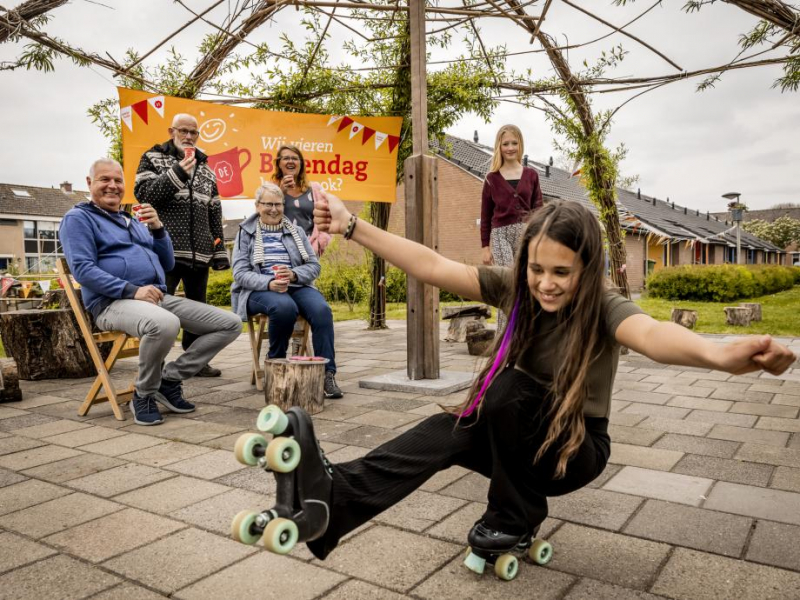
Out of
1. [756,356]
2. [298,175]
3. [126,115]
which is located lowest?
[756,356]

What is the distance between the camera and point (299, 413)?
1615 millimetres

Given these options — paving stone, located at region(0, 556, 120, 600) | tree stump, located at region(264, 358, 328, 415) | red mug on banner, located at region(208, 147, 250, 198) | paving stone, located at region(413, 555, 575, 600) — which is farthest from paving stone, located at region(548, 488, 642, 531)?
red mug on banner, located at region(208, 147, 250, 198)

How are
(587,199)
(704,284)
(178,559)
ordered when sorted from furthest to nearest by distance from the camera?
(587,199) < (704,284) < (178,559)

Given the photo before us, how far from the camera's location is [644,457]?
313 cm

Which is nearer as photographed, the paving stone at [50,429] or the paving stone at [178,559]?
the paving stone at [178,559]

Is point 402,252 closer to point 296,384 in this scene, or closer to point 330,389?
point 296,384

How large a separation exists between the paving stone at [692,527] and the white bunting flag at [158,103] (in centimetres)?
572

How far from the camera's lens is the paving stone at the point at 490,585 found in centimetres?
178

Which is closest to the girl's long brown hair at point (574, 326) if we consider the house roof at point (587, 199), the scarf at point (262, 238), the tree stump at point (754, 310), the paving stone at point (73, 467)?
the paving stone at point (73, 467)

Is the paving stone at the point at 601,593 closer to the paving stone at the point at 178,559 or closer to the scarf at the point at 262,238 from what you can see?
the paving stone at the point at 178,559

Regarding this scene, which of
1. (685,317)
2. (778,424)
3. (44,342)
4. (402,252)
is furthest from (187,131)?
(685,317)

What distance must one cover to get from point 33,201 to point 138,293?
4882cm

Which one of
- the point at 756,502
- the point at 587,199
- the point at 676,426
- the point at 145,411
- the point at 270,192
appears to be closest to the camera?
the point at 756,502

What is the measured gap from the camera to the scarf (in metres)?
4.70
